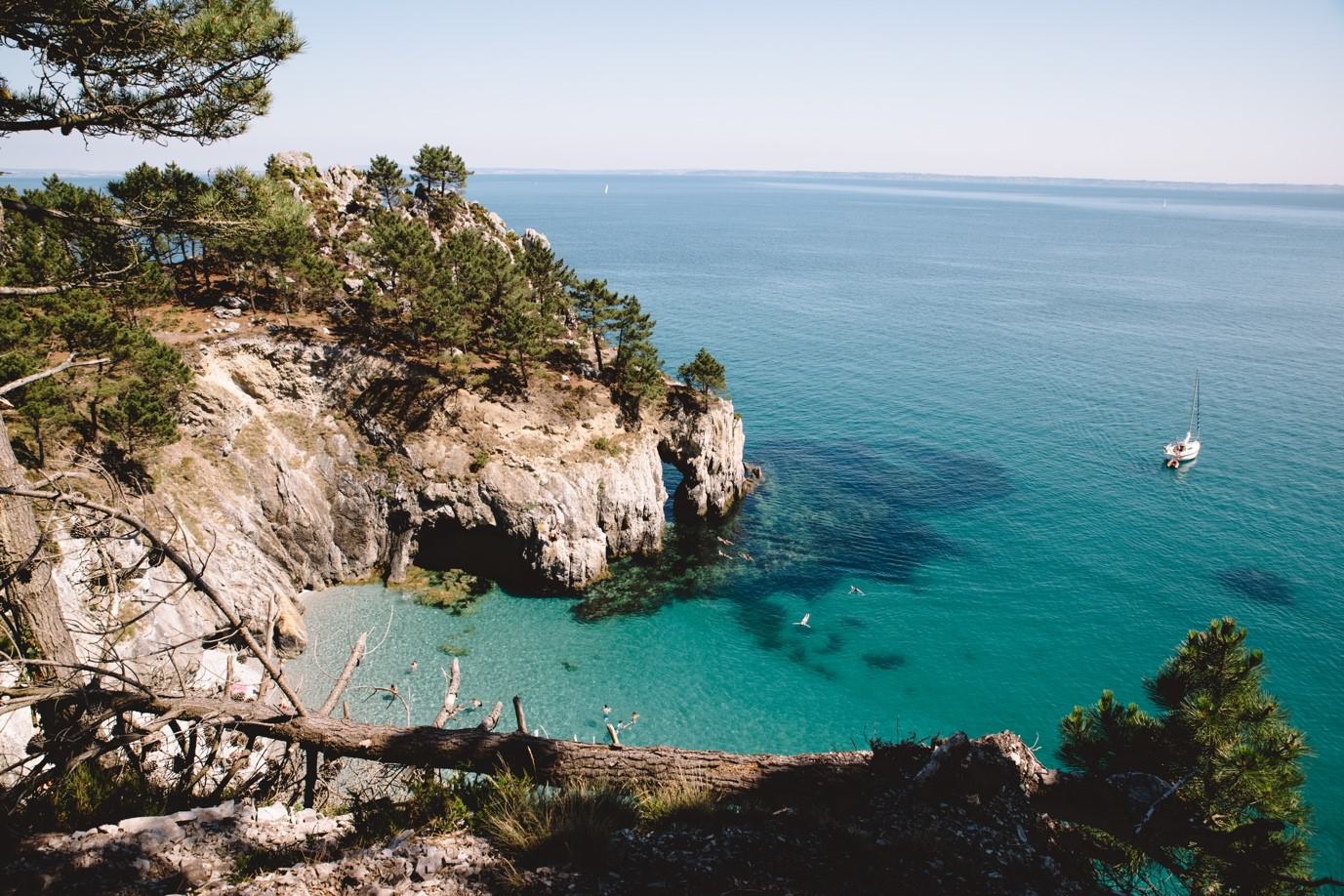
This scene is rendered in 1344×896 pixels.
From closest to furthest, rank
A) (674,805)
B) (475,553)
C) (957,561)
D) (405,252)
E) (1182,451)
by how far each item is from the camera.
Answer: (674,805)
(405,252)
(475,553)
(957,561)
(1182,451)

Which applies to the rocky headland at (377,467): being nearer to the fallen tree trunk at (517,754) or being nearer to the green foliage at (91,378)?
the green foliage at (91,378)

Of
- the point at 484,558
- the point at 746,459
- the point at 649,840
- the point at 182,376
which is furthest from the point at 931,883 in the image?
the point at 746,459

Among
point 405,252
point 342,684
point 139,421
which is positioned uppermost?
point 405,252

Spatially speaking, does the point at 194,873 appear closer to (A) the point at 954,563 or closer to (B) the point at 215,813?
(B) the point at 215,813

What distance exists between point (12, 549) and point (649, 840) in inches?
336

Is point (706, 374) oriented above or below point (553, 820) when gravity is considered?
above

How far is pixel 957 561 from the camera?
4178 cm

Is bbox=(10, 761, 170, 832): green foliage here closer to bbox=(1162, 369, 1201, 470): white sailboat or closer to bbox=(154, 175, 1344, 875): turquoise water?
bbox=(154, 175, 1344, 875): turquoise water

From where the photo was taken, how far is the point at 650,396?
42.9 metres

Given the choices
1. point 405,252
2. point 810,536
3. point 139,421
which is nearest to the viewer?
point 139,421

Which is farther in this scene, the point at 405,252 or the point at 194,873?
the point at 405,252

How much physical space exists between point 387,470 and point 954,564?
1368 inches

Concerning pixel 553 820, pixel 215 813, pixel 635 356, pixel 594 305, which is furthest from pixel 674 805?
pixel 594 305

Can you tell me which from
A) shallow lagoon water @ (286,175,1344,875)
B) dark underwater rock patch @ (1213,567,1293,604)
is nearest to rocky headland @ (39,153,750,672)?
shallow lagoon water @ (286,175,1344,875)
